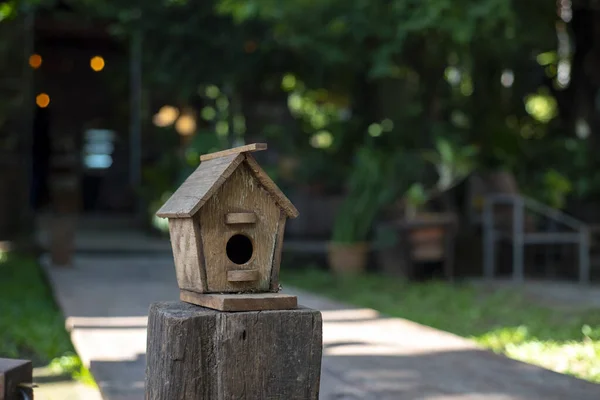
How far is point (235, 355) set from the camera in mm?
3111

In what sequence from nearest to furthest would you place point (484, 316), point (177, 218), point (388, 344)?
point (177, 218) → point (388, 344) → point (484, 316)

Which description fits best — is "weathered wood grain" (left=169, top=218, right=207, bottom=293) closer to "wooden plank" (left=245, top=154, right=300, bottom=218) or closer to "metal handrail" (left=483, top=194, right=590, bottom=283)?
"wooden plank" (left=245, top=154, right=300, bottom=218)

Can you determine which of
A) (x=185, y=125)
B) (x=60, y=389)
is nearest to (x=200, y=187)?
(x=60, y=389)

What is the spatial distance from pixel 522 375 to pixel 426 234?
17.5 feet

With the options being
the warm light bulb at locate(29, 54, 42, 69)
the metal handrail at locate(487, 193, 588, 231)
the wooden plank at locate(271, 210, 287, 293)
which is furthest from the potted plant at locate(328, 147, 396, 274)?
the warm light bulb at locate(29, 54, 42, 69)

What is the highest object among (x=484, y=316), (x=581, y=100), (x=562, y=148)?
(x=581, y=100)

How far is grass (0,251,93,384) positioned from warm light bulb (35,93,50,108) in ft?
27.4

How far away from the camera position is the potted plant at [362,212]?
34.2 ft

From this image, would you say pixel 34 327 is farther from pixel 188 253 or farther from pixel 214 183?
pixel 214 183

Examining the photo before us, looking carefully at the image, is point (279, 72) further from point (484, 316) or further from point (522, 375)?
point (522, 375)

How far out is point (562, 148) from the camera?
12.3 m

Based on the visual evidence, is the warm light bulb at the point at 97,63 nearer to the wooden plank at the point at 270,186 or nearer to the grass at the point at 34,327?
the grass at the point at 34,327

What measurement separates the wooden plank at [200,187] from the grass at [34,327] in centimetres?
228

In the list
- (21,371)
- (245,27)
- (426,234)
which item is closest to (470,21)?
(426,234)
